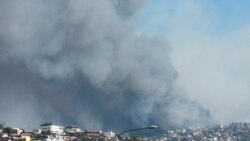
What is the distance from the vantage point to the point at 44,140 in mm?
108750

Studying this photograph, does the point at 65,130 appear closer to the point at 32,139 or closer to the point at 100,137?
the point at 100,137

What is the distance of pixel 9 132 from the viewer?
119312 mm

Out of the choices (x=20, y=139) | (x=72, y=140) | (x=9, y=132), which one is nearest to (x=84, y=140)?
A: (x=72, y=140)

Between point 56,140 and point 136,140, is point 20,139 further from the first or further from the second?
point 136,140

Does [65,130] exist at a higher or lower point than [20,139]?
higher

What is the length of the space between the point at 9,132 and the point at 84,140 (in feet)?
72.3

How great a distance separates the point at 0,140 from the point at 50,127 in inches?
2156

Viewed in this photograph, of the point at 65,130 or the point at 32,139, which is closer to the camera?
the point at 32,139

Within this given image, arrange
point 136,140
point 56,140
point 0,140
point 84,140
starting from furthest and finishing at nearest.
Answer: point 84,140 < point 56,140 < point 136,140 < point 0,140

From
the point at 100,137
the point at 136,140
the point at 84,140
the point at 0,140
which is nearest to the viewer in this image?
the point at 0,140

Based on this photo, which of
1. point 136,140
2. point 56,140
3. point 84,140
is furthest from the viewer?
point 84,140

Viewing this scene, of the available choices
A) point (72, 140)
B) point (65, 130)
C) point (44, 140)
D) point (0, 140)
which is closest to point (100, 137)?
point (65, 130)

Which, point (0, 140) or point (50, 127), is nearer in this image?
point (0, 140)

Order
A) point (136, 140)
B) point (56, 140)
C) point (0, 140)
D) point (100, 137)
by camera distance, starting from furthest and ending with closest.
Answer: point (100, 137), point (56, 140), point (136, 140), point (0, 140)
